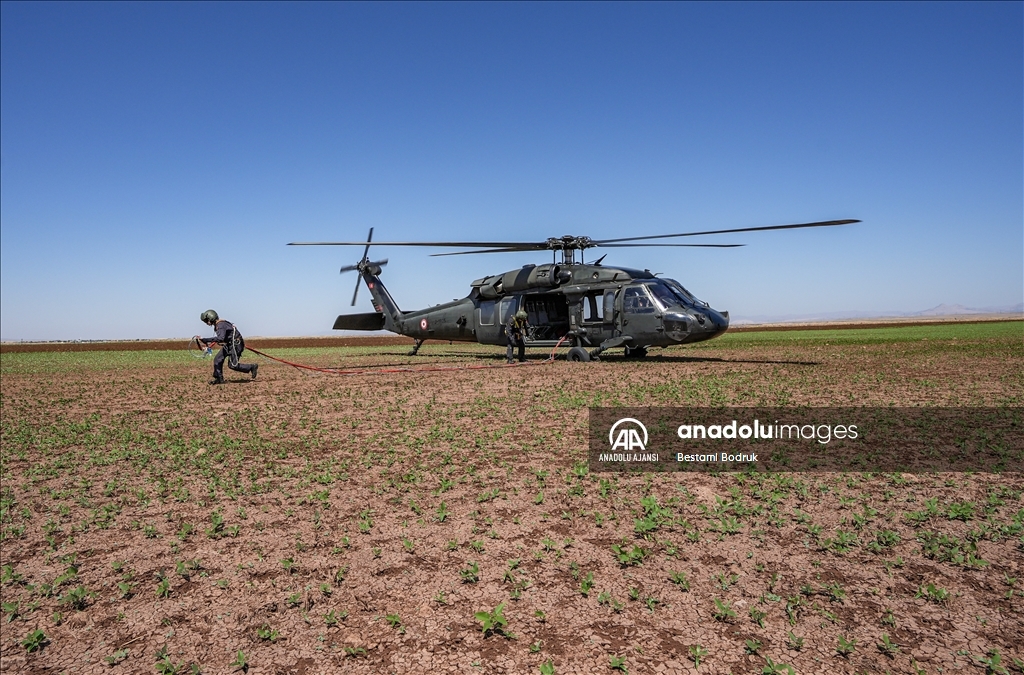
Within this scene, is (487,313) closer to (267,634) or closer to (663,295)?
(663,295)

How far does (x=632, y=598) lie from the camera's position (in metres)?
4.55

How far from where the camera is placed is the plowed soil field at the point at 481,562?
13.5ft

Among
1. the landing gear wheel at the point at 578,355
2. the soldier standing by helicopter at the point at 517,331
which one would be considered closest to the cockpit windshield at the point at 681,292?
the landing gear wheel at the point at 578,355

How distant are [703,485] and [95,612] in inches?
224

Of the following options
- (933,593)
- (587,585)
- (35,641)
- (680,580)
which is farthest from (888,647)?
(35,641)

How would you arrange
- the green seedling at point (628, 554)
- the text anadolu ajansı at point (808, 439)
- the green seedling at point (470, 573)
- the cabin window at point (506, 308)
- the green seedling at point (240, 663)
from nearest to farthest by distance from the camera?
the green seedling at point (240, 663) → the green seedling at point (470, 573) → the green seedling at point (628, 554) → the text anadolu ajansı at point (808, 439) → the cabin window at point (506, 308)

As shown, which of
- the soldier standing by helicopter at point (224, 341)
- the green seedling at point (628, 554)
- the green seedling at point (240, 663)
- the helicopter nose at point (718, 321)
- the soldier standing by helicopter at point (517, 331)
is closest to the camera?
the green seedling at point (240, 663)

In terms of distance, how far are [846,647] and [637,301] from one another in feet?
48.8

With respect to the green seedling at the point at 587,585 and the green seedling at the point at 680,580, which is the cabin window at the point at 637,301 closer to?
the green seedling at the point at 680,580

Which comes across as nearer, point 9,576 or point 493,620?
point 493,620

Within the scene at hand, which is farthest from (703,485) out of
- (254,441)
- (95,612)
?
(254,441)

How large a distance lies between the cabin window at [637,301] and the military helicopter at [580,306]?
3 cm

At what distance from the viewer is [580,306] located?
19.8m

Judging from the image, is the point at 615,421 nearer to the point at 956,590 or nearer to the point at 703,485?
the point at 703,485
